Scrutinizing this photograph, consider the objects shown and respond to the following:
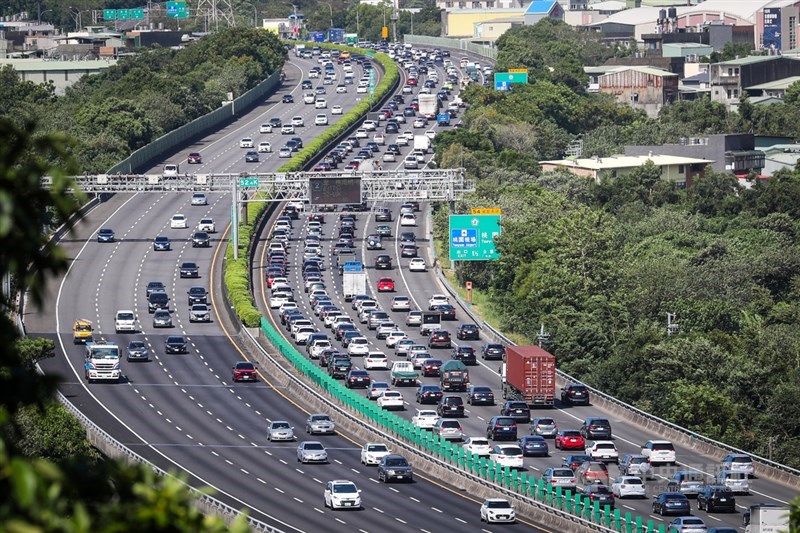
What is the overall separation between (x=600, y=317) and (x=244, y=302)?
71.1ft

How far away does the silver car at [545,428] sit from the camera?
8044 cm

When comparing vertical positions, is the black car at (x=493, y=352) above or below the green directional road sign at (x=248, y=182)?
below

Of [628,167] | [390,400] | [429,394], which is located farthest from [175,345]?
[628,167]

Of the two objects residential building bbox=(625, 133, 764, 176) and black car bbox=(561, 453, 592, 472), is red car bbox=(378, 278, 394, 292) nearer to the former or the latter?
black car bbox=(561, 453, 592, 472)

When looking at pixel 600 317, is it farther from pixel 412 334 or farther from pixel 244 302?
pixel 244 302

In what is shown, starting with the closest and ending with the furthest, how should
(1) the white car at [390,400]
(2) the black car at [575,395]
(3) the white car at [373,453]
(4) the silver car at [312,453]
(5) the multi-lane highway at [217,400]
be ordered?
1. (5) the multi-lane highway at [217,400]
2. (3) the white car at [373,453]
3. (4) the silver car at [312,453]
4. (1) the white car at [390,400]
5. (2) the black car at [575,395]

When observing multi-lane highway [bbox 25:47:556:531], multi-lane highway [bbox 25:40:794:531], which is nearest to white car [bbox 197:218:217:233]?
multi-lane highway [bbox 25:47:556:531]

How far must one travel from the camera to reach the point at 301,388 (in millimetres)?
90438

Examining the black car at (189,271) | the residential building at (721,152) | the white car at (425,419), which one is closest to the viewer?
the white car at (425,419)

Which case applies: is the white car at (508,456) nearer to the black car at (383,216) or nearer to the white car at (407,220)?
the white car at (407,220)

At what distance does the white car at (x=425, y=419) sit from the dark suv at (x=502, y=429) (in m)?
3.01

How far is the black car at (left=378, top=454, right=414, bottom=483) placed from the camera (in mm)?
71375

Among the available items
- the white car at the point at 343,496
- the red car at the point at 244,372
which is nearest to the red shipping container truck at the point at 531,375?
the red car at the point at 244,372

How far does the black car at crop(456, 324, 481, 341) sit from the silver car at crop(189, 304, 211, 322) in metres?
15.3
